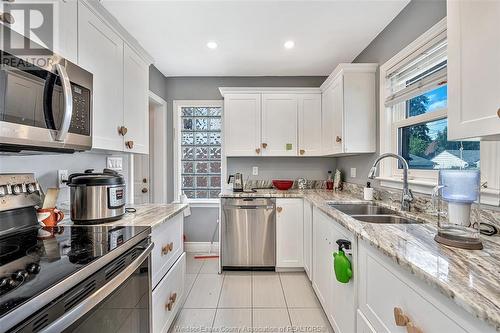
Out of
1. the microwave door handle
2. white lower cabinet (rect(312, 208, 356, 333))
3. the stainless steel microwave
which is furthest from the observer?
white lower cabinet (rect(312, 208, 356, 333))

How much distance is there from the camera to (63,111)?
107 centimetres

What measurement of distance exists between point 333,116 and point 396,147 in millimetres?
763

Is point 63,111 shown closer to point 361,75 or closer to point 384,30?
point 361,75

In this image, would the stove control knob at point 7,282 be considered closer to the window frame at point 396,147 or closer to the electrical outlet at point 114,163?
the electrical outlet at point 114,163

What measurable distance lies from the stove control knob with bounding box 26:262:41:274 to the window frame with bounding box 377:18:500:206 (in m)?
1.96

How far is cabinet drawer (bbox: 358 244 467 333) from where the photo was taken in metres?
0.79

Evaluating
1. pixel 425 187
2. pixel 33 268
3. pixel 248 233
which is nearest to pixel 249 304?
pixel 248 233

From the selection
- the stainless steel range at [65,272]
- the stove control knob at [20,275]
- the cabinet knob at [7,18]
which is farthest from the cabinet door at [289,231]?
the cabinet knob at [7,18]

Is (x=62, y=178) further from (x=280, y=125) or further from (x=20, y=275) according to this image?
(x=280, y=125)

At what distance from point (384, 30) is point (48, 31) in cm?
262

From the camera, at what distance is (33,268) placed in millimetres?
806

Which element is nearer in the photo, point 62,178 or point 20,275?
point 20,275

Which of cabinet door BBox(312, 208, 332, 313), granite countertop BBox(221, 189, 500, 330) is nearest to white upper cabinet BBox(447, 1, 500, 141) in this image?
granite countertop BBox(221, 189, 500, 330)

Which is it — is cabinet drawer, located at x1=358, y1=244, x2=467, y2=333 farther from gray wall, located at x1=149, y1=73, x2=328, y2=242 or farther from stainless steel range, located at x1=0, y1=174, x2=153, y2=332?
gray wall, located at x1=149, y1=73, x2=328, y2=242
